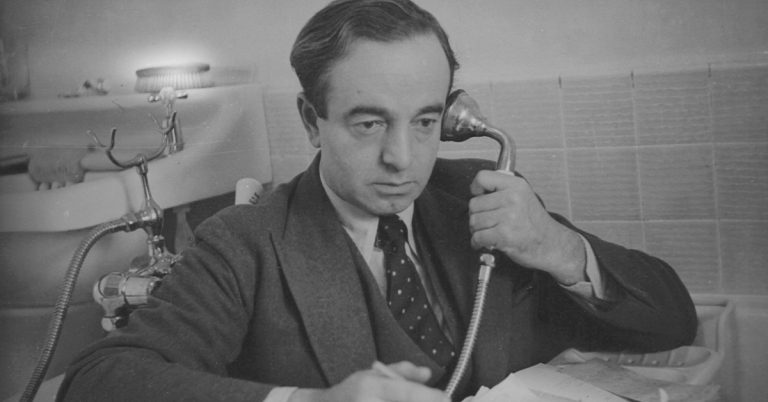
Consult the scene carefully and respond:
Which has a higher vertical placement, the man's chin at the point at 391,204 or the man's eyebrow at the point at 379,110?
the man's eyebrow at the point at 379,110

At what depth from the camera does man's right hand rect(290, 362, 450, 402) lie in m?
0.60

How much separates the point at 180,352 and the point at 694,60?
840 millimetres

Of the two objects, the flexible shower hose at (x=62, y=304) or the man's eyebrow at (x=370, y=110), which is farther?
the flexible shower hose at (x=62, y=304)

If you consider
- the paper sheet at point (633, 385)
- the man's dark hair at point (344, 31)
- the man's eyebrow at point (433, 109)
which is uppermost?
the man's dark hair at point (344, 31)

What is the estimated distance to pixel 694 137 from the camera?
1134 millimetres

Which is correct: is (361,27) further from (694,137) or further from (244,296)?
(694,137)

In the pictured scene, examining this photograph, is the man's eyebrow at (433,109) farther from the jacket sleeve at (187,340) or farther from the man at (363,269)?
the jacket sleeve at (187,340)

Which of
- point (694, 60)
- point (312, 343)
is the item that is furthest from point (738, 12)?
point (312, 343)

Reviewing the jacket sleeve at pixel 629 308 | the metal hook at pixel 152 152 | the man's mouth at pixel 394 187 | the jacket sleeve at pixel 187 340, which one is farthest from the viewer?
the metal hook at pixel 152 152

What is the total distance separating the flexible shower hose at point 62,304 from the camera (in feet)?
3.37

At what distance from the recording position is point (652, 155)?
1.16 metres

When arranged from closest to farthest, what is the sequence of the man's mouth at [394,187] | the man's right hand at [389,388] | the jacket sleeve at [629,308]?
the man's right hand at [389,388] → the man's mouth at [394,187] → the jacket sleeve at [629,308]

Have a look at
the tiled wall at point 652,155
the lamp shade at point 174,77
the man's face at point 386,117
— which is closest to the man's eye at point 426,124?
the man's face at point 386,117

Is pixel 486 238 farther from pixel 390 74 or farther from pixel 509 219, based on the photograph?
pixel 390 74
